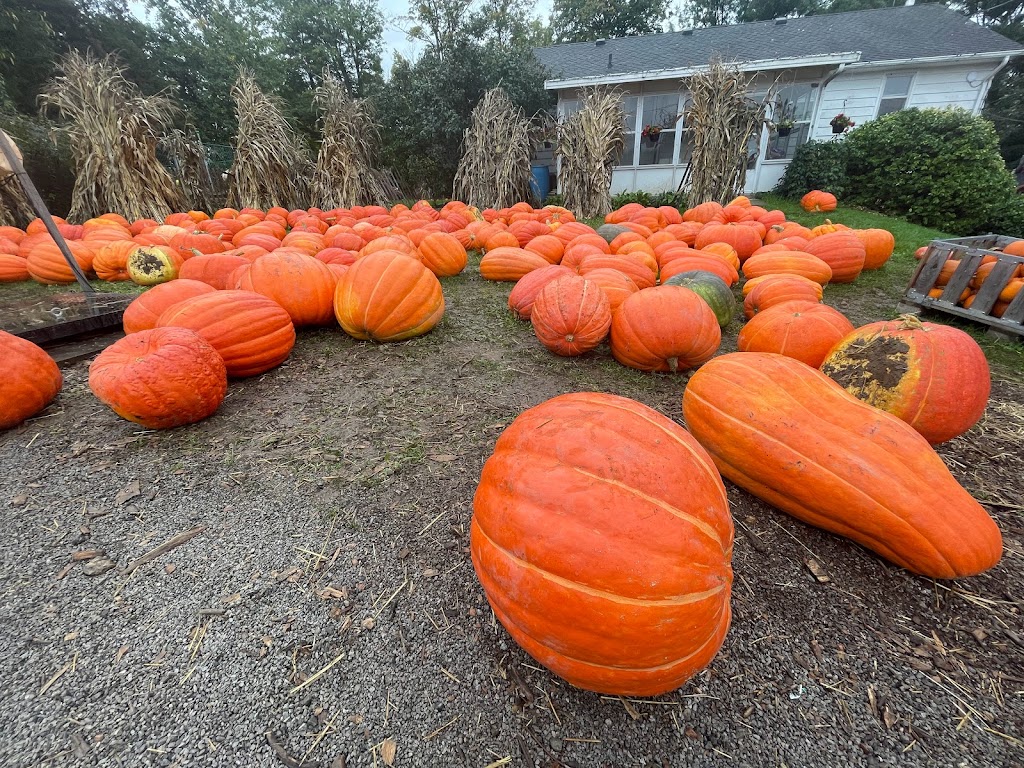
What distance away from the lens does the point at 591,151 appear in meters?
11.0

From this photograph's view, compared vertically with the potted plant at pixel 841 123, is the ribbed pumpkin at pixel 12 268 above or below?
below

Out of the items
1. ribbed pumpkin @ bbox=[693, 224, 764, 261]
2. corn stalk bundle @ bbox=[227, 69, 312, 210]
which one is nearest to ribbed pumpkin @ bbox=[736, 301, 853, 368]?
ribbed pumpkin @ bbox=[693, 224, 764, 261]

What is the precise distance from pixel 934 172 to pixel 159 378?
605 inches

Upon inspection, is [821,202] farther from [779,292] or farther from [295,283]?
[295,283]

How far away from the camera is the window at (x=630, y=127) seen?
15.1 meters

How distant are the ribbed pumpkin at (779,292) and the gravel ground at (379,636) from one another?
164cm

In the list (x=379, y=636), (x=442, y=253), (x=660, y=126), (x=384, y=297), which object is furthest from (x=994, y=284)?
(x=660, y=126)

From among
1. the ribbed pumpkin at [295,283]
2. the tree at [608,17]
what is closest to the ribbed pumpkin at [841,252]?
the ribbed pumpkin at [295,283]

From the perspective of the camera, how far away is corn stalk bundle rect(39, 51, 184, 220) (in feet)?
28.5

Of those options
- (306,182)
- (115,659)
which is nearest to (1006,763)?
(115,659)

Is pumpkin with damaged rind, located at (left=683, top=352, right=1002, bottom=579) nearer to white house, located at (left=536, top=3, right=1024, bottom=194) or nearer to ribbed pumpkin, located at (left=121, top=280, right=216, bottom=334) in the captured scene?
ribbed pumpkin, located at (left=121, top=280, right=216, bottom=334)

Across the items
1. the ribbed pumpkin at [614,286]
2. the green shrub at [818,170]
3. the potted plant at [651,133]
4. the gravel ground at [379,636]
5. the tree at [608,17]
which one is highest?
the tree at [608,17]

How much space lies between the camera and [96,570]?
1641mm

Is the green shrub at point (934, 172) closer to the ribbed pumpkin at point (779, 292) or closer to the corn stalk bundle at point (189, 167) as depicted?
the ribbed pumpkin at point (779, 292)
